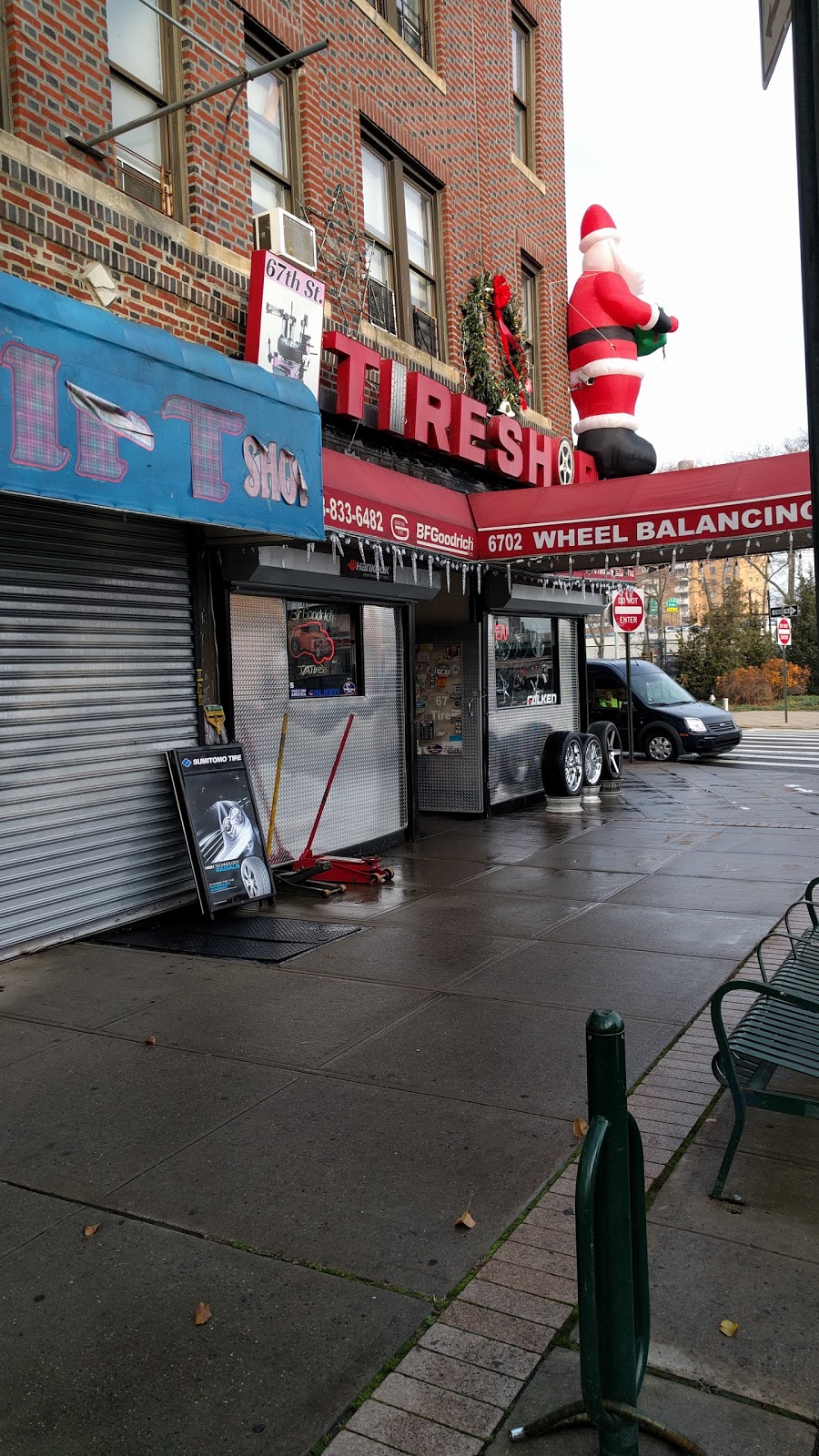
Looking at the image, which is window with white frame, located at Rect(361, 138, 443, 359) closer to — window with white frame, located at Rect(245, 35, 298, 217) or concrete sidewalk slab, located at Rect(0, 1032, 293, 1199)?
window with white frame, located at Rect(245, 35, 298, 217)

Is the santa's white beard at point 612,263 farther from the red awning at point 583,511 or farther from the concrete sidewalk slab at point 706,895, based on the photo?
the concrete sidewalk slab at point 706,895

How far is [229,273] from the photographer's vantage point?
8.57 m

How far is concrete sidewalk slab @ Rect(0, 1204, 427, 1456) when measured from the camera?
2645mm

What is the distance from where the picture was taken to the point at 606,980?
6.22 m

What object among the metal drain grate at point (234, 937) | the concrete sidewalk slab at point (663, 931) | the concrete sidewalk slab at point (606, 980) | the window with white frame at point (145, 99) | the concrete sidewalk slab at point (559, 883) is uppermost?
the window with white frame at point (145, 99)

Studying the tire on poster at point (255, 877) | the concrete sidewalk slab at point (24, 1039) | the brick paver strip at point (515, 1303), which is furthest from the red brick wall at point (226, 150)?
the brick paver strip at point (515, 1303)

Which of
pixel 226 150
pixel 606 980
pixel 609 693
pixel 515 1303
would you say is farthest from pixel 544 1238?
pixel 609 693

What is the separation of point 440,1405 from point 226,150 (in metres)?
8.81

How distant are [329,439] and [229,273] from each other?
191cm

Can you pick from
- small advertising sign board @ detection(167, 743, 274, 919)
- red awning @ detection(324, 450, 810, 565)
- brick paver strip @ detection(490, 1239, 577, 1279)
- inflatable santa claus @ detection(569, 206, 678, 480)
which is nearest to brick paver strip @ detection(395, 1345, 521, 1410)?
brick paver strip @ detection(490, 1239, 577, 1279)

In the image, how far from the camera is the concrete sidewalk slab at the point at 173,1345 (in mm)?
2645

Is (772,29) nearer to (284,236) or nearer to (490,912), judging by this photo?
(490,912)

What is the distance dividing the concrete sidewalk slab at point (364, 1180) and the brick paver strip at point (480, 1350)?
217 mm

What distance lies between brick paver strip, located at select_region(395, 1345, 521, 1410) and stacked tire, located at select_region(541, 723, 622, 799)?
36.0 feet
